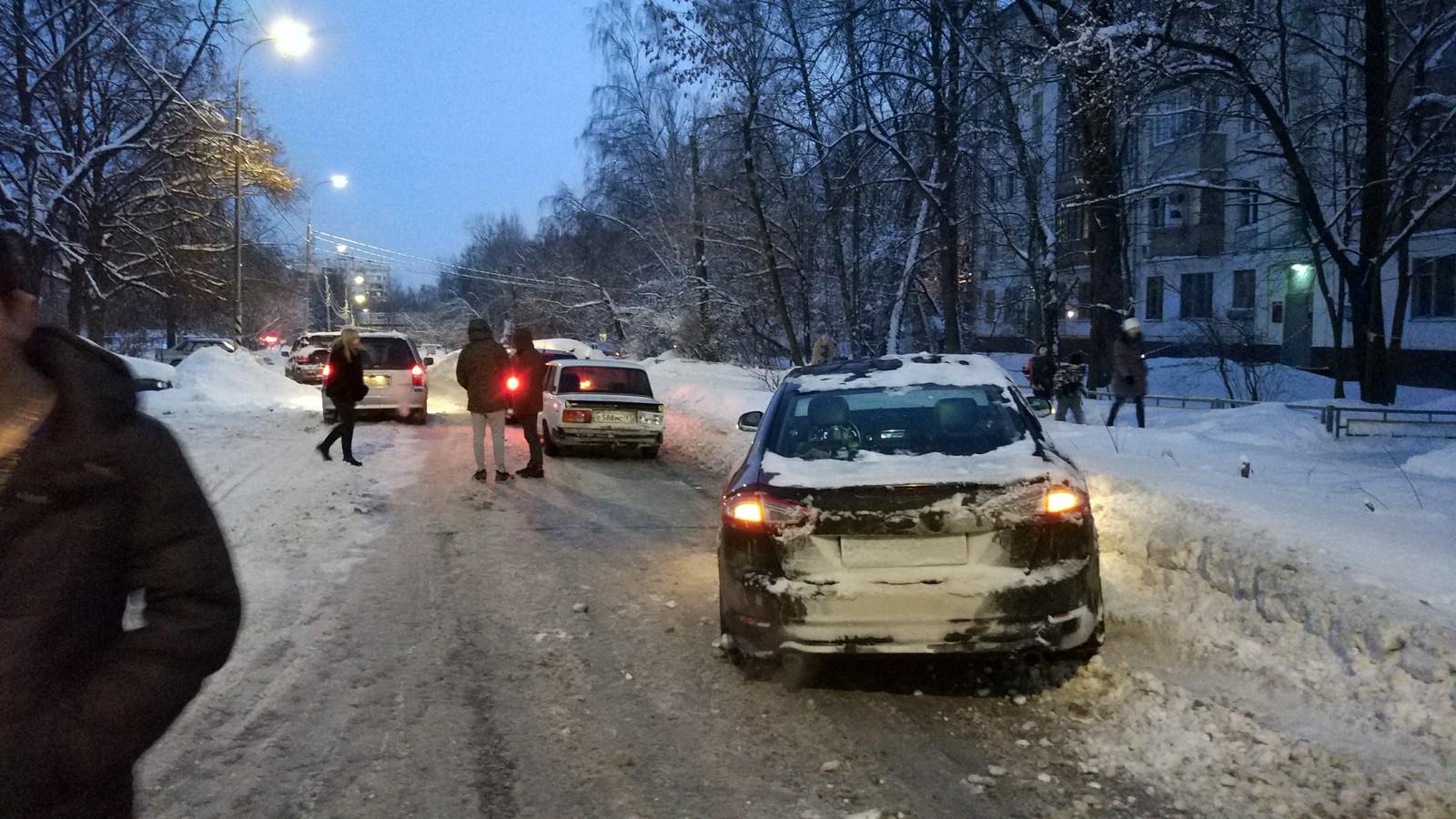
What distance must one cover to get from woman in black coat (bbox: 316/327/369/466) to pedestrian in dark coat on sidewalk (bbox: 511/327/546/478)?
2126 millimetres

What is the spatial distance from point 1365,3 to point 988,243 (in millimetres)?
12301

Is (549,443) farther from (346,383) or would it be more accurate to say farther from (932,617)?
(932,617)

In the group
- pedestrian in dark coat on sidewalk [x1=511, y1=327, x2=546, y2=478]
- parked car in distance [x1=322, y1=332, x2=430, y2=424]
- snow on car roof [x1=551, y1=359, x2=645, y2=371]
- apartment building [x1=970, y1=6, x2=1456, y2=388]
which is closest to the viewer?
pedestrian in dark coat on sidewalk [x1=511, y1=327, x2=546, y2=478]

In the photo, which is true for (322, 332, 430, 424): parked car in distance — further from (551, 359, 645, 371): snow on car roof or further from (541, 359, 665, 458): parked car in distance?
(541, 359, 665, 458): parked car in distance

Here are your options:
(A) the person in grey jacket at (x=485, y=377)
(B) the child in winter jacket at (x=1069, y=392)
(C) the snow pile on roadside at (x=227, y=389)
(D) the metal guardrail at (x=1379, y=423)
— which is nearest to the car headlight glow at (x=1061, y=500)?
(A) the person in grey jacket at (x=485, y=377)

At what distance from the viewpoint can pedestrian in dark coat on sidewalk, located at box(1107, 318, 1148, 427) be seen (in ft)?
49.6

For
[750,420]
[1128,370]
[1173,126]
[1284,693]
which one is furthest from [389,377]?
[1173,126]

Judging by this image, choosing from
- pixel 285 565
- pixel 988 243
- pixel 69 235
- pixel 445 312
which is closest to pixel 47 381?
pixel 285 565

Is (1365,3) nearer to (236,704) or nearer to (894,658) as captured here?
(894,658)

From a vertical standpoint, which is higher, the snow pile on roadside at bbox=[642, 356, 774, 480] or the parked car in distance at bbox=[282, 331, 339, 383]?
the parked car in distance at bbox=[282, 331, 339, 383]

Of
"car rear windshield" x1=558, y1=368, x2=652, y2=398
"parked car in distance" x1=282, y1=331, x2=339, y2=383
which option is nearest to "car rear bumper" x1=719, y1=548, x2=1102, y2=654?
"car rear windshield" x1=558, y1=368, x2=652, y2=398

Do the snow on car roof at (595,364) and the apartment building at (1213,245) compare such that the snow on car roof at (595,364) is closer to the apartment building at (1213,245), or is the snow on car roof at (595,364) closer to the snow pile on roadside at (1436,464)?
the apartment building at (1213,245)

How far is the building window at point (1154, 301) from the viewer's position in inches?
1510

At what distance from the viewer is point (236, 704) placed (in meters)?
4.82
